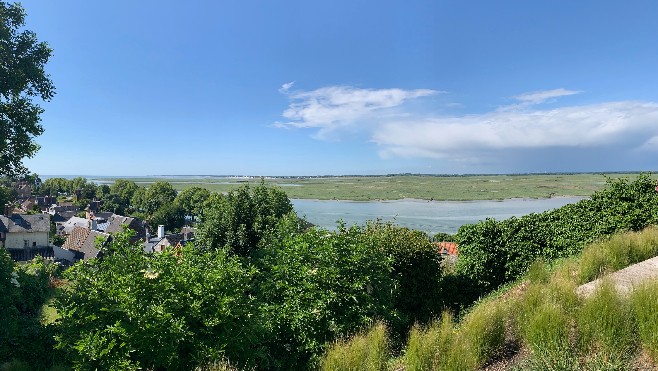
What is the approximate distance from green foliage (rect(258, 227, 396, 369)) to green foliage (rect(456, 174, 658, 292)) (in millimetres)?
5397

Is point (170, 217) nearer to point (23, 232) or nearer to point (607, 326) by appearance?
point (23, 232)

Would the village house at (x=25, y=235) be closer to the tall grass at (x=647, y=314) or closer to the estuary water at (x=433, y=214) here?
the estuary water at (x=433, y=214)

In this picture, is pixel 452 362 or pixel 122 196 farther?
pixel 122 196

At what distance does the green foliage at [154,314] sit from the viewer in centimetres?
526

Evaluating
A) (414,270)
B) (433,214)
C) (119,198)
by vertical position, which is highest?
(414,270)

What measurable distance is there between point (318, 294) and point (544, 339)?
4462 millimetres

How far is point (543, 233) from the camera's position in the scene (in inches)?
505

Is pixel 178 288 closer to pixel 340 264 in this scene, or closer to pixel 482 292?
pixel 340 264

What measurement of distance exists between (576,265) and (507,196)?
92.9m

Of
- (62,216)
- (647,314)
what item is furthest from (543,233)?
(62,216)

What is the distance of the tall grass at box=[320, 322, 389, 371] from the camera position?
4586mm

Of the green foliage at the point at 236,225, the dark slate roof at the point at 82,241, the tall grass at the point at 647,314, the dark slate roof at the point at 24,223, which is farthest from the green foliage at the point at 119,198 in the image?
the tall grass at the point at 647,314

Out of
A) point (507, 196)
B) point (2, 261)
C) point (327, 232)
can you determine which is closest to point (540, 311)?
point (327, 232)

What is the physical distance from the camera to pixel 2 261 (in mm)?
11375
